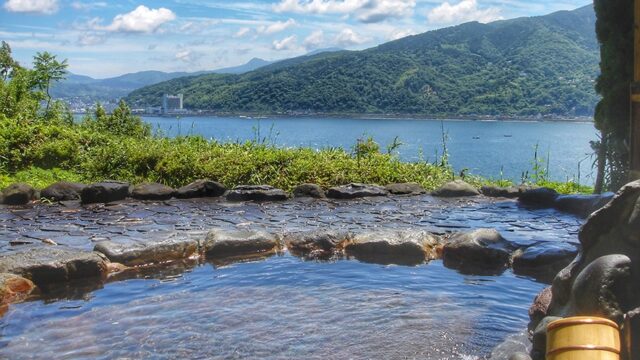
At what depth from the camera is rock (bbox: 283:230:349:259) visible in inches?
346

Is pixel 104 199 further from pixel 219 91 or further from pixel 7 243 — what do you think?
pixel 219 91

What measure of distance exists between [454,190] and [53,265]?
24.6ft

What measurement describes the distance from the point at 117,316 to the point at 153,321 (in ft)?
1.38

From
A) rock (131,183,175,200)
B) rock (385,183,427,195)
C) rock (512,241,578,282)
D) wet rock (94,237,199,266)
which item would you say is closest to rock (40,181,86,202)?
rock (131,183,175,200)

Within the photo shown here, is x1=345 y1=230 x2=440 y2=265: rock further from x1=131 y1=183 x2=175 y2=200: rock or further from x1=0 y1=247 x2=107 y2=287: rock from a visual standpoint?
x1=131 y1=183 x2=175 y2=200: rock

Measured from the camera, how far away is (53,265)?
24.1 feet

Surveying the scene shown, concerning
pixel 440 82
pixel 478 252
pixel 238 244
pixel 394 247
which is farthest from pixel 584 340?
pixel 440 82

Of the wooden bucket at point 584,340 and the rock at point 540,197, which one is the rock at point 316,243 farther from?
the wooden bucket at point 584,340

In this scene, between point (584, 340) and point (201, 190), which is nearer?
point (584, 340)

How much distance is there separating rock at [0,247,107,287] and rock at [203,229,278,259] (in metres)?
1.40

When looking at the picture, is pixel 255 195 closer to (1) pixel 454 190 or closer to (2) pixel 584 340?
(1) pixel 454 190

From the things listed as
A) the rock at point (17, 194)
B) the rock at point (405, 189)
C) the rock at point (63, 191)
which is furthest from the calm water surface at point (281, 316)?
the rock at point (17, 194)

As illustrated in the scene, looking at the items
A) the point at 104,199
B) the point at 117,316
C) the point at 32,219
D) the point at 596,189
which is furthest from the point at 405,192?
the point at 117,316

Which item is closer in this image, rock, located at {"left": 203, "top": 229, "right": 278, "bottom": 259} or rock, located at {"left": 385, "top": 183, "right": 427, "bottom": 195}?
rock, located at {"left": 203, "top": 229, "right": 278, "bottom": 259}
